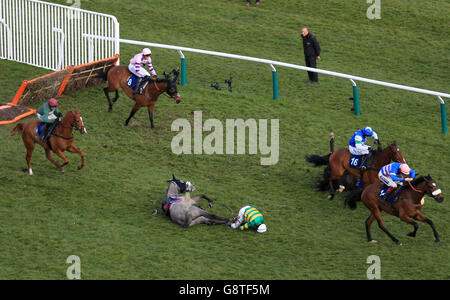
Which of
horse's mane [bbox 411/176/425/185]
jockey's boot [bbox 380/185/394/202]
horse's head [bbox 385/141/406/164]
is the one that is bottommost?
jockey's boot [bbox 380/185/394/202]

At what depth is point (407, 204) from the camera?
1399cm

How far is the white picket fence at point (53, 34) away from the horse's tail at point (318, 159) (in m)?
5.91

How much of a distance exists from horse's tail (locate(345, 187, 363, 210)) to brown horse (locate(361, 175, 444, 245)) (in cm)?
60

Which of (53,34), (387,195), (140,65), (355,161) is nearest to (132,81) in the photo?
(140,65)

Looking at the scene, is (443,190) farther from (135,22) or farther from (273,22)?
(135,22)

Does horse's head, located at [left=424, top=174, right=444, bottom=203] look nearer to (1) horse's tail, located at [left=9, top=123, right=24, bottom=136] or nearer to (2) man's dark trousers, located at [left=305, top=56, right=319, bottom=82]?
(2) man's dark trousers, located at [left=305, top=56, right=319, bottom=82]

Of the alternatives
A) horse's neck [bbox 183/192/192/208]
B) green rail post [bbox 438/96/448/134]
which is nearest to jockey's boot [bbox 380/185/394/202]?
horse's neck [bbox 183/192/192/208]

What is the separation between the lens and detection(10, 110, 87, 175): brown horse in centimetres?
1573

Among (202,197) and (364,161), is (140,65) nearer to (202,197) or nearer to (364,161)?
(202,197)

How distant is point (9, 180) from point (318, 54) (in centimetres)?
835

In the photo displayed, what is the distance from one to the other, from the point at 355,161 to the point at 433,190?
2.31m

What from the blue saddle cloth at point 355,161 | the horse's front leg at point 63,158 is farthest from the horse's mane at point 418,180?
the horse's front leg at point 63,158
